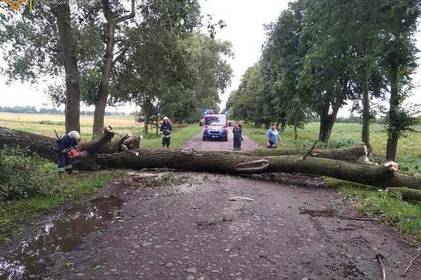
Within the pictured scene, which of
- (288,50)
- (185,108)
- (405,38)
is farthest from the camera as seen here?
(185,108)

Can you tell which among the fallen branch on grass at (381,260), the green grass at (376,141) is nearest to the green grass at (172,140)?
the green grass at (376,141)

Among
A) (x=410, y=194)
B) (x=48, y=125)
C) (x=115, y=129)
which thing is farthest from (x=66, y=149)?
(x=48, y=125)

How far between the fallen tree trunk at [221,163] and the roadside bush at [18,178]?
10.4 ft

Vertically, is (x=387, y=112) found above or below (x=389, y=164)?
above

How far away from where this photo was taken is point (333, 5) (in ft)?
60.9

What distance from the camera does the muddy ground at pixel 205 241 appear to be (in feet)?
16.3

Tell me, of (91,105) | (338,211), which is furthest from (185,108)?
(338,211)

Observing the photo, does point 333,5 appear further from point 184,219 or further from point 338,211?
point 184,219

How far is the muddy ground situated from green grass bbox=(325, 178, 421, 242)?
0.36 meters

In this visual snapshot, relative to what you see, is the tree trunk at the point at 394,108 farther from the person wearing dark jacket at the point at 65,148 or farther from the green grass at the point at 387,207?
the person wearing dark jacket at the point at 65,148

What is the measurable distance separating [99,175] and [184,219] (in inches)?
194

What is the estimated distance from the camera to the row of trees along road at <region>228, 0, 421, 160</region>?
682 inches

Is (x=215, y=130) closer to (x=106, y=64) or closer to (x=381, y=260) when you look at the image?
(x=106, y=64)

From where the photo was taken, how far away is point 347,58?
21.9m
